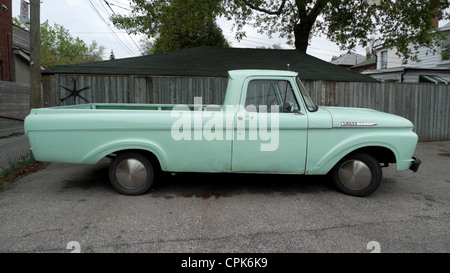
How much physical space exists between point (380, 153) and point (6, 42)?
676 inches

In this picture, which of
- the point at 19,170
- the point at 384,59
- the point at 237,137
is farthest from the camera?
the point at 384,59

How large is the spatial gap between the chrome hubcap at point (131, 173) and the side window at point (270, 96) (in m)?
1.87

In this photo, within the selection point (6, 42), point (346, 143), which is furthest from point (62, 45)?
point (346, 143)

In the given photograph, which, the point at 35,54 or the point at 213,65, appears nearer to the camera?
the point at 35,54

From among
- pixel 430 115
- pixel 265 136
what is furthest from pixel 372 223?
pixel 430 115

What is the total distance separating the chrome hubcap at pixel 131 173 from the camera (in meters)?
4.36

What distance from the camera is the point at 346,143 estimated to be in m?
4.28

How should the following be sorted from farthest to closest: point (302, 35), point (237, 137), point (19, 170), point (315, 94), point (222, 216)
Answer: point (302, 35)
point (315, 94)
point (19, 170)
point (237, 137)
point (222, 216)

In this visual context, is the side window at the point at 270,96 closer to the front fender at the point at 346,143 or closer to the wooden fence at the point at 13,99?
the front fender at the point at 346,143

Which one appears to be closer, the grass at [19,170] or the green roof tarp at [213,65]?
the grass at [19,170]

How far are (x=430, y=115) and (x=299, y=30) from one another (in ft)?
19.2

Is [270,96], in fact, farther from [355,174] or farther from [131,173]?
[131,173]

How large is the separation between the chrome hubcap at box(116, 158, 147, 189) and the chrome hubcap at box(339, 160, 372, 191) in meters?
3.03

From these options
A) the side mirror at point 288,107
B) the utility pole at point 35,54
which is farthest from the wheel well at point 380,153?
the utility pole at point 35,54
